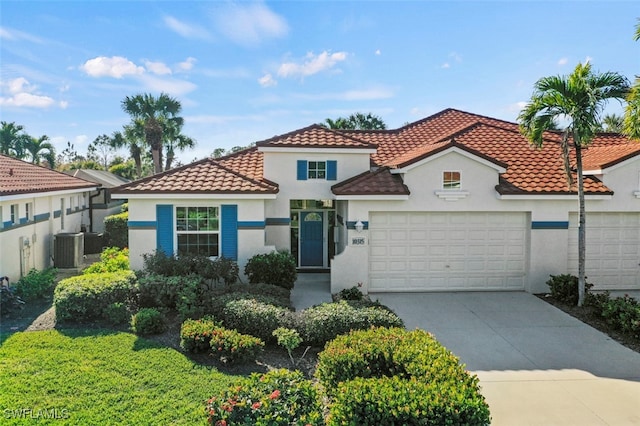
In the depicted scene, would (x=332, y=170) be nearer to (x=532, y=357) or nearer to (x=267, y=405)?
(x=532, y=357)

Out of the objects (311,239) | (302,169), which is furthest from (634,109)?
(311,239)

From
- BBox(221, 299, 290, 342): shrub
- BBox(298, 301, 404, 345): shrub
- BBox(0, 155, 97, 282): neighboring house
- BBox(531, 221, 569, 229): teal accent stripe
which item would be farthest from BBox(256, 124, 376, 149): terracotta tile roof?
BBox(0, 155, 97, 282): neighboring house

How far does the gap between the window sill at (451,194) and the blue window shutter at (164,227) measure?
25.8 ft

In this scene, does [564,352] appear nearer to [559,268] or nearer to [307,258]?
[559,268]

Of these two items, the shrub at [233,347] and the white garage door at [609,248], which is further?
the white garage door at [609,248]

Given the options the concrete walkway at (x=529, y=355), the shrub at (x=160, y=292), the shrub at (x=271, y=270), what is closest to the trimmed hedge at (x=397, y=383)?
the concrete walkway at (x=529, y=355)

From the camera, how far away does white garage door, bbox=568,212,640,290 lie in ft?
44.3

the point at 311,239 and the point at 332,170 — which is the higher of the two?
the point at 332,170

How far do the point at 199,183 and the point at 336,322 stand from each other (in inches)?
258

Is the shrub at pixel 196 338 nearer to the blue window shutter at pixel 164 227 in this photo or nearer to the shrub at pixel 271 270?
the shrub at pixel 271 270

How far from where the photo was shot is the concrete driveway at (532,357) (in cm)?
658

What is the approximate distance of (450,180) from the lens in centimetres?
1316

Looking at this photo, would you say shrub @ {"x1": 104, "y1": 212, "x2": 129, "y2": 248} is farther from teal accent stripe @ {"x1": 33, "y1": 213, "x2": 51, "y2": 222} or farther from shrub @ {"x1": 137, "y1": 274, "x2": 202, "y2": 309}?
shrub @ {"x1": 137, "y1": 274, "x2": 202, "y2": 309}

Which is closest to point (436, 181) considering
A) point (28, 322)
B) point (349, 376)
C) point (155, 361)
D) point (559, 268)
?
point (559, 268)
